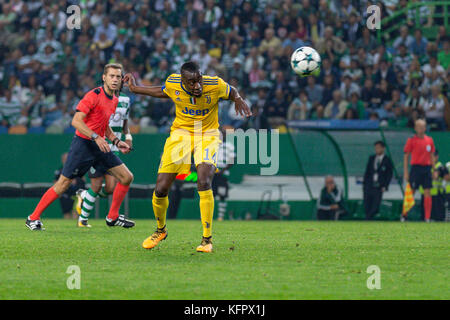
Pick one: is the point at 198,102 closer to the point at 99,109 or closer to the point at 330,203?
the point at 99,109

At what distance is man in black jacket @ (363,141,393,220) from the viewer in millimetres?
16844

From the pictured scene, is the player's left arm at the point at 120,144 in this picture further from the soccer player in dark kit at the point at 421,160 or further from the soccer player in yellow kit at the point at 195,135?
the soccer player in dark kit at the point at 421,160

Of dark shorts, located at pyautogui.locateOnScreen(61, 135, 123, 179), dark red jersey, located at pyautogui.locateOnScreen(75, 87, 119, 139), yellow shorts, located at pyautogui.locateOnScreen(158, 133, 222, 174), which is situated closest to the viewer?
yellow shorts, located at pyautogui.locateOnScreen(158, 133, 222, 174)

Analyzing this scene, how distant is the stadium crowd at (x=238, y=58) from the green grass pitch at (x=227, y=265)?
770 centimetres

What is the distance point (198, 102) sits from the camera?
28.6 ft

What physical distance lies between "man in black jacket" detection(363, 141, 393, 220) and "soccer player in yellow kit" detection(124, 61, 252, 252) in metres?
8.67

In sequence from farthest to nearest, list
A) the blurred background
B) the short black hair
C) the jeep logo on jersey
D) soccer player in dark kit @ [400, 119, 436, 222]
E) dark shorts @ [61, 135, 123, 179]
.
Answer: the blurred background
soccer player in dark kit @ [400, 119, 436, 222]
dark shorts @ [61, 135, 123, 179]
the jeep logo on jersey
the short black hair

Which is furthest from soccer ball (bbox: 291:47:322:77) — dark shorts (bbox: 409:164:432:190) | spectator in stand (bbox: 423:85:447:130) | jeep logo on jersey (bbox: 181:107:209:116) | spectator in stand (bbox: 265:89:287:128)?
spectator in stand (bbox: 423:85:447:130)

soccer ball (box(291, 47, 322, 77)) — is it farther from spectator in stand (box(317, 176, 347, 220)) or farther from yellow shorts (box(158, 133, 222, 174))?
spectator in stand (box(317, 176, 347, 220))

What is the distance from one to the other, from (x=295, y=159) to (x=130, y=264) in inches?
407

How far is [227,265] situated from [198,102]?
2100 mm

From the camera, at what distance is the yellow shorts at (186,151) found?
864 cm

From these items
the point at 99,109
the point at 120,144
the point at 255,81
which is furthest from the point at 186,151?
the point at 255,81
